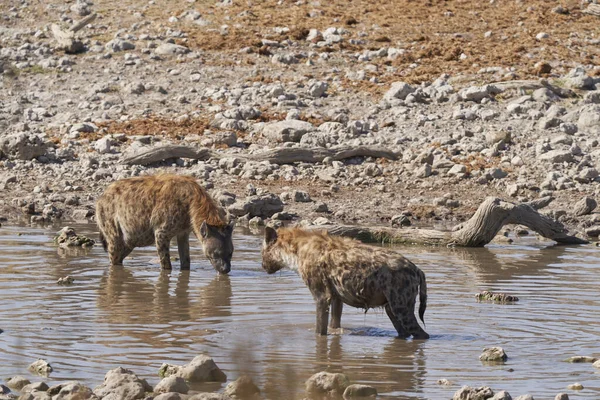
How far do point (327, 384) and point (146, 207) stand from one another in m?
6.78

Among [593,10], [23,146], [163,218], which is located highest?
[593,10]

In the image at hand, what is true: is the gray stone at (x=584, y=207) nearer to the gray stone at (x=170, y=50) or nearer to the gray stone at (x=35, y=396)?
the gray stone at (x=170, y=50)

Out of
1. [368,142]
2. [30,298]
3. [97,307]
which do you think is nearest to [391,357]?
[97,307]

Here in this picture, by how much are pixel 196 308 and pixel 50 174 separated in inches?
374

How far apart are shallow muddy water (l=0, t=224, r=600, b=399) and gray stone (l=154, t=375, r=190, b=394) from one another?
1.49 ft

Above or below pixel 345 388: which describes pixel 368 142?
above

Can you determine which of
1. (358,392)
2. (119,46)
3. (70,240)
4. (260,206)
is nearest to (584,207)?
(260,206)

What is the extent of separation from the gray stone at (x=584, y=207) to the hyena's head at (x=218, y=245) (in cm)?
664

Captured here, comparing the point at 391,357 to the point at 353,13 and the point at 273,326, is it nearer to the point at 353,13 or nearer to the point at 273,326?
the point at 273,326

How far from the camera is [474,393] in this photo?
25.3 feet

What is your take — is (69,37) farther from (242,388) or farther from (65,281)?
(242,388)

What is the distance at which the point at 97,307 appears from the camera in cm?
1186

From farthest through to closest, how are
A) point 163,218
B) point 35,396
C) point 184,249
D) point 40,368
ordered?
point 184,249 < point 163,218 < point 40,368 < point 35,396

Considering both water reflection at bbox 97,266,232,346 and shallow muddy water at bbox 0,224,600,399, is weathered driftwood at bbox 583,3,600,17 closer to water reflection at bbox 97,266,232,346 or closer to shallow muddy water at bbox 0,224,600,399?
shallow muddy water at bbox 0,224,600,399
